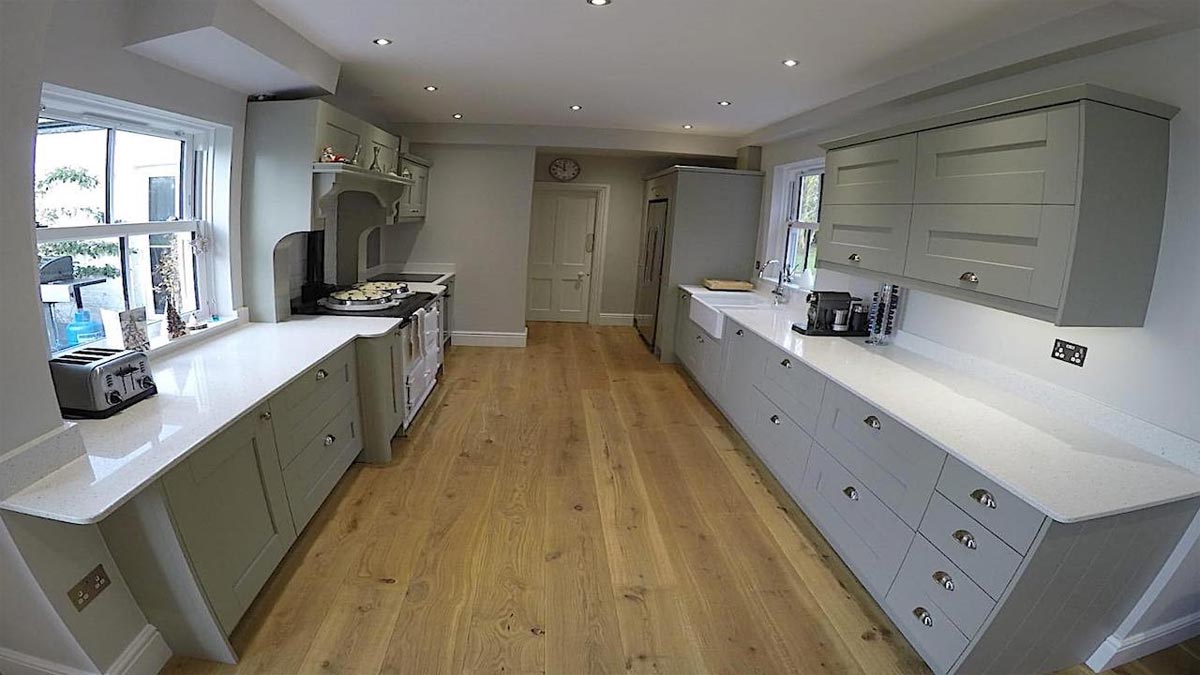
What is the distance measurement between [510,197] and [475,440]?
117 inches

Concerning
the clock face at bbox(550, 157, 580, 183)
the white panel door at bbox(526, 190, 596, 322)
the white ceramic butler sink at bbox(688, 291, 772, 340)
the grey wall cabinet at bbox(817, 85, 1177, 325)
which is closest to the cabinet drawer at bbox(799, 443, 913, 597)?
the grey wall cabinet at bbox(817, 85, 1177, 325)

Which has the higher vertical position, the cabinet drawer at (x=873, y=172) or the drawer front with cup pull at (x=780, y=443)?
the cabinet drawer at (x=873, y=172)

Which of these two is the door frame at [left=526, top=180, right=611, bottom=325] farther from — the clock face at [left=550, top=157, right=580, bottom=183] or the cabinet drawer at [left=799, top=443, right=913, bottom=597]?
the cabinet drawer at [left=799, top=443, right=913, bottom=597]

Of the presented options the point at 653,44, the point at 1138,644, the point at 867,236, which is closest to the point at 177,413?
the point at 653,44

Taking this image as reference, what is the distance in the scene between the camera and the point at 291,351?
2.59 m

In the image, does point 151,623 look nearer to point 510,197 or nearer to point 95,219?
point 95,219

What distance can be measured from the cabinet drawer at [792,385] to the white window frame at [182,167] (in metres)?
3.08

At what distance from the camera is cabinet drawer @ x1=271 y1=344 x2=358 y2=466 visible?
87.2 inches

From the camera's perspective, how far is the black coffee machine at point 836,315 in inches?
136

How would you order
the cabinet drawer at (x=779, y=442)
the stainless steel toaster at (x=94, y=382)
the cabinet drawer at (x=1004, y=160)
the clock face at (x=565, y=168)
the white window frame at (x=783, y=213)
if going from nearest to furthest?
the stainless steel toaster at (x=94, y=382)
the cabinet drawer at (x=1004, y=160)
the cabinet drawer at (x=779, y=442)
the white window frame at (x=783, y=213)
the clock face at (x=565, y=168)

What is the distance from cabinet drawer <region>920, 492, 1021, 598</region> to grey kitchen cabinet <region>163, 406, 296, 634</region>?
92.9 inches

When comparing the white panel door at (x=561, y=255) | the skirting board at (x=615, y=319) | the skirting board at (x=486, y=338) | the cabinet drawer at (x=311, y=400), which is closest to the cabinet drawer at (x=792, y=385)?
the cabinet drawer at (x=311, y=400)

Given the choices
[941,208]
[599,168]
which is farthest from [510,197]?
[941,208]

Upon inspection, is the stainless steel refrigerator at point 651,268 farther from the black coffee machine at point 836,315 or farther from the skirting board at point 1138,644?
the skirting board at point 1138,644
